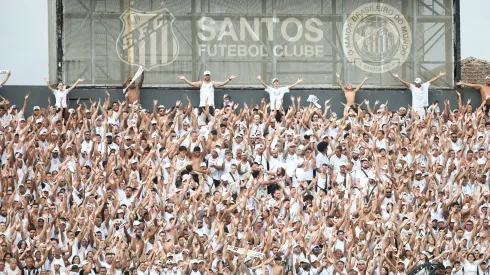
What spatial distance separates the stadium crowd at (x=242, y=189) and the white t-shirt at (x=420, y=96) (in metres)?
0.74

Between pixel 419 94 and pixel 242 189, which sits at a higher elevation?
pixel 419 94

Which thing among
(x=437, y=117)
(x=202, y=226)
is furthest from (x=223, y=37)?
(x=202, y=226)

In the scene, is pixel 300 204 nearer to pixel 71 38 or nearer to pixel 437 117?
pixel 437 117

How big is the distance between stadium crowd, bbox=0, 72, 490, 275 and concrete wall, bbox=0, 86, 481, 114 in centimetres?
45

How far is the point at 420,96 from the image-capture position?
39500 millimetres

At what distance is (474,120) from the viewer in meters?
37.6

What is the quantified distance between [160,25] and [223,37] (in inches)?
67.1

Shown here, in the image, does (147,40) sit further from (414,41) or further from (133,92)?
(414,41)

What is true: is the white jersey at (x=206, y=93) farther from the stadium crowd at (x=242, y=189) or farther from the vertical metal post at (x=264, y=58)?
the vertical metal post at (x=264, y=58)

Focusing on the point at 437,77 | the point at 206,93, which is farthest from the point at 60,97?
the point at 437,77

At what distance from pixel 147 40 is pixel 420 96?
23.9 feet

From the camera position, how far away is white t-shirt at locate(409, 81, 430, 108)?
39375 mm

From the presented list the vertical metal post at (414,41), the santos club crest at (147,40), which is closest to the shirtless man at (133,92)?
the santos club crest at (147,40)

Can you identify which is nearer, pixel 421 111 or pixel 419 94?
pixel 421 111
